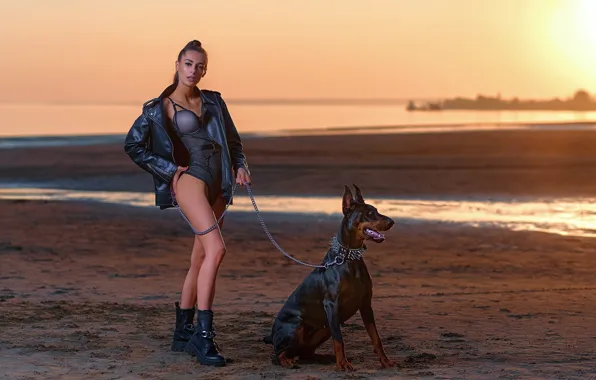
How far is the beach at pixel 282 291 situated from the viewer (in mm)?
7566

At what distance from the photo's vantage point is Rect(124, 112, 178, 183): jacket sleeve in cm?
762

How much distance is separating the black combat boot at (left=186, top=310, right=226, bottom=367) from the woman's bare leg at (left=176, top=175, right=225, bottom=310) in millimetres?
83

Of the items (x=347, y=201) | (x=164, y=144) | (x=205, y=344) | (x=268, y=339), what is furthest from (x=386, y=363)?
(x=164, y=144)

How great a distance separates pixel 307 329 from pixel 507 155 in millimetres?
25012

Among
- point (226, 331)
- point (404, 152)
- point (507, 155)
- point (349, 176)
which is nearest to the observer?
point (226, 331)

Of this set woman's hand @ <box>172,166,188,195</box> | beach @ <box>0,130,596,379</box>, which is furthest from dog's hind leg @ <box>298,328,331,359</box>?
woman's hand @ <box>172,166,188,195</box>

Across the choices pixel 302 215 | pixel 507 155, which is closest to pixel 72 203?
pixel 302 215

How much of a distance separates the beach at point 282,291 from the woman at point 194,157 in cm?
63

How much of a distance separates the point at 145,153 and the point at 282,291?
361 centimetres

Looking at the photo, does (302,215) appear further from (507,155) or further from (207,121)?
(507,155)

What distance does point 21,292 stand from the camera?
10766 mm

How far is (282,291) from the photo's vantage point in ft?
36.0

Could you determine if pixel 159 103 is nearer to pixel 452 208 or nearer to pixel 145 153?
pixel 145 153

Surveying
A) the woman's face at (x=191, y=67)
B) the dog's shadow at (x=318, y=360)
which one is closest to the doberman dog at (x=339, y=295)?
the dog's shadow at (x=318, y=360)
